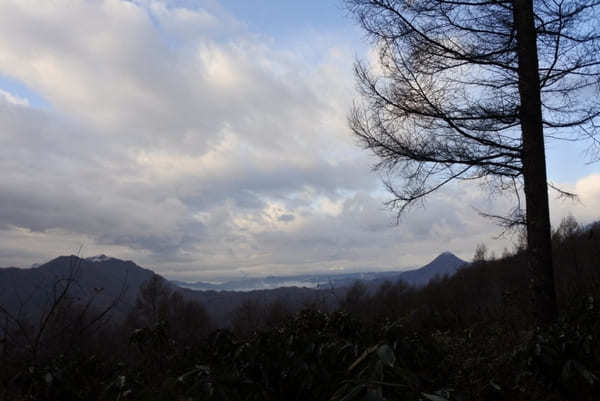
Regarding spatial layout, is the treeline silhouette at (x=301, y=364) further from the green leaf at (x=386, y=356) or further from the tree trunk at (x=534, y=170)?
the tree trunk at (x=534, y=170)

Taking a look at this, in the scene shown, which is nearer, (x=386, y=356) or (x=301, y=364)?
(x=386, y=356)

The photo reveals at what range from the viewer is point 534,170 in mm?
6086

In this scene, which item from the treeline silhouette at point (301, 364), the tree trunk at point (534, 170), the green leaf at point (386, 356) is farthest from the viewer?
the tree trunk at point (534, 170)

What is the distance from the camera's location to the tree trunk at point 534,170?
19.0 ft

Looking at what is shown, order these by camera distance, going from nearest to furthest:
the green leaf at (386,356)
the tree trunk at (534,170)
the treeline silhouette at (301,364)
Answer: the green leaf at (386,356)
the treeline silhouette at (301,364)
the tree trunk at (534,170)

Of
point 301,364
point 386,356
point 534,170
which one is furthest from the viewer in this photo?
point 534,170

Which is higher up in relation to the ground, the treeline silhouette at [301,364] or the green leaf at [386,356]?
the green leaf at [386,356]

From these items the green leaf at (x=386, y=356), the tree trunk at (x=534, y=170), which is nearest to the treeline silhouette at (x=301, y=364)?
the green leaf at (x=386, y=356)

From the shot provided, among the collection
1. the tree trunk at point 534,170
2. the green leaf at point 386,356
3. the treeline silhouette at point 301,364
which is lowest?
the treeline silhouette at point 301,364

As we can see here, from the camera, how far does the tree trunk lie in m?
5.80

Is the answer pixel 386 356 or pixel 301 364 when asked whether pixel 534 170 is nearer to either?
pixel 301 364

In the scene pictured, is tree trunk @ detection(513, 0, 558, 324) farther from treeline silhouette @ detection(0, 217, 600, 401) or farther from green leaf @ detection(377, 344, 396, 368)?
green leaf @ detection(377, 344, 396, 368)

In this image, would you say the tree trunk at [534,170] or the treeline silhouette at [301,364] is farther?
the tree trunk at [534,170]

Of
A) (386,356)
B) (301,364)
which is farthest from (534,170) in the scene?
(386,356)
